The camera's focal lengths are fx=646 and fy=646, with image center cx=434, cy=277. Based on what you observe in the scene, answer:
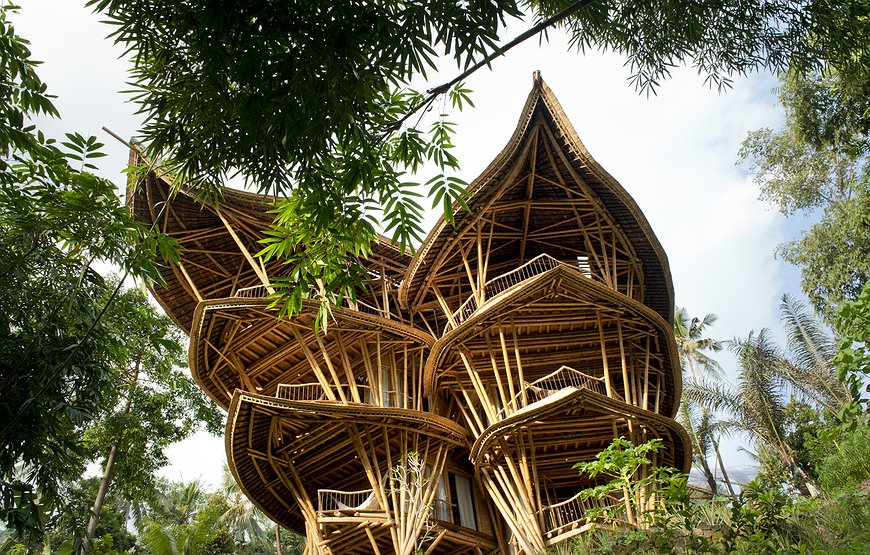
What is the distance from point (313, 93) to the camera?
368 centimetres

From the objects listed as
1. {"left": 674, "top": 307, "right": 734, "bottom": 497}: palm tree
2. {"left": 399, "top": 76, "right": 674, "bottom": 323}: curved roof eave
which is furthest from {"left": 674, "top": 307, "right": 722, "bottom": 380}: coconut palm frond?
{"left": 399, "top": 76, "right": 674, "bottom": 323}: curved roof eave

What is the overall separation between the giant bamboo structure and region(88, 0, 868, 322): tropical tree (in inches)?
405

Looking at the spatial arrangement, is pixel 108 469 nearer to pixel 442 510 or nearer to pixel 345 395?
pixel 345 395

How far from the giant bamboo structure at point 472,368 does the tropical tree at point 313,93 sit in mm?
10275

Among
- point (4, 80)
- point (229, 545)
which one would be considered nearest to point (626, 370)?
point (4, 80)

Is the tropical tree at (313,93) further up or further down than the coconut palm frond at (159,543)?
further down

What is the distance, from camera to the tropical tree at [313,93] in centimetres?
358

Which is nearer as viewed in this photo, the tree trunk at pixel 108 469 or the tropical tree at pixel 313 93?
the tropical tree at pixel 313 93

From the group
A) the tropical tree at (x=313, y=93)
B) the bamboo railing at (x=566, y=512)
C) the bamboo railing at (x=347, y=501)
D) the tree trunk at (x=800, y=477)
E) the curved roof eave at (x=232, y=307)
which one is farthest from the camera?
the tree trunk at (x=800, y=477)

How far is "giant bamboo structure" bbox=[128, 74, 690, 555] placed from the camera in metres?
14.9

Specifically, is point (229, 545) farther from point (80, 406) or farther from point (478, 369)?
point (80, 406)

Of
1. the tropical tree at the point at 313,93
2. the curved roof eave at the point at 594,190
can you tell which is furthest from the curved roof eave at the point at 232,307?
the tropical tree at the point at 313,93

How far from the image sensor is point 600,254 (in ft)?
58.2

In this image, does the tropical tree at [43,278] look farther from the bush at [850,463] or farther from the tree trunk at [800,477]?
the tree trunk at [800,477]
